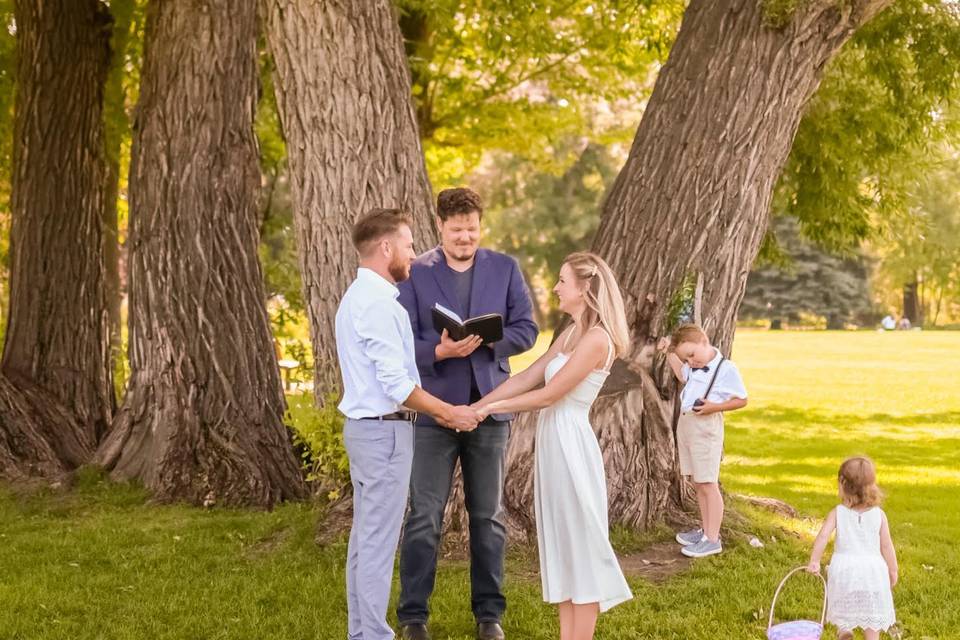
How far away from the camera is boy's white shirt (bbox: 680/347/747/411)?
6.98 meters

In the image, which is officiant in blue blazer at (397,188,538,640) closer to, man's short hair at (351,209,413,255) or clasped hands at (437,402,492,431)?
clasped hands at (437,402,492,431)

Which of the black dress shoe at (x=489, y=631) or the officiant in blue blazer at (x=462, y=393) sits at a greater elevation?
the officiant in blue blazer at (x=462, y=393)

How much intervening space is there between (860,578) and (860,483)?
0.41 meters

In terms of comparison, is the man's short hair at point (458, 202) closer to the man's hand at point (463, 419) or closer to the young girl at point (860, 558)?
the man's hand at point (463, 419)

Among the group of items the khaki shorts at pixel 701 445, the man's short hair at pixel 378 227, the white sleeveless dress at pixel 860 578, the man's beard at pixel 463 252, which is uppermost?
the man's short hair at pixel 378 227

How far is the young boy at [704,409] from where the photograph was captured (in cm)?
698

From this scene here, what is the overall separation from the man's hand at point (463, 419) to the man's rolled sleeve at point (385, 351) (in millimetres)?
369

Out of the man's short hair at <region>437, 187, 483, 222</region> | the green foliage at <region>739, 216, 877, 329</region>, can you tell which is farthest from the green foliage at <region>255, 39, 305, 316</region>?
the green foliage at <region>739, 216, 877, 329</region>

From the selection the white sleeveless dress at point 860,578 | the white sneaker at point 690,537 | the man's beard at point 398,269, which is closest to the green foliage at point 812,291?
the white sneaker at point 690,537

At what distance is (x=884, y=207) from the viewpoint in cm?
1187

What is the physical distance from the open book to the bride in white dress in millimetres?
385

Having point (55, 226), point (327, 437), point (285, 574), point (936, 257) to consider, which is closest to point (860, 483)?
point (285, 574)

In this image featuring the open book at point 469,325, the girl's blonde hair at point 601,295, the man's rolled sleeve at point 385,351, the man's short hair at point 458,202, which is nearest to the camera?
the man's rolled sleeve at point 385,351

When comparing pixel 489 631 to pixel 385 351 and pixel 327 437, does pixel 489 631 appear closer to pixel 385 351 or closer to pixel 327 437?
pixel 385 351
